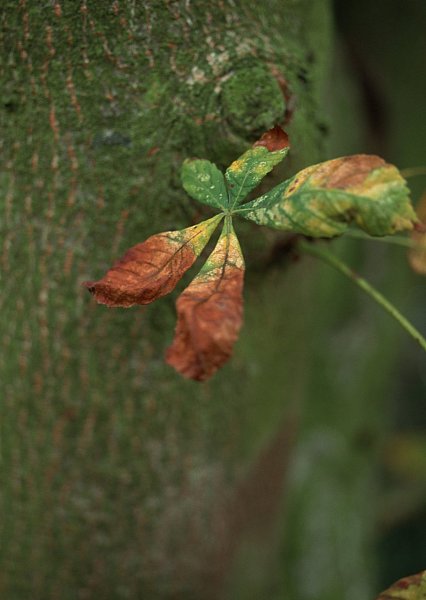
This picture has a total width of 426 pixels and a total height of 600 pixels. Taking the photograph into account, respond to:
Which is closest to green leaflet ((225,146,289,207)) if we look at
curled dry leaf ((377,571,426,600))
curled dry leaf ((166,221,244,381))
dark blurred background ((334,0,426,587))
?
curled dry leaf ((166,221,244,381))

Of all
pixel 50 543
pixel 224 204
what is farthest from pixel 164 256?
pixel 50 543

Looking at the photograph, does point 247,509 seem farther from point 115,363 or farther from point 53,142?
point 53,142

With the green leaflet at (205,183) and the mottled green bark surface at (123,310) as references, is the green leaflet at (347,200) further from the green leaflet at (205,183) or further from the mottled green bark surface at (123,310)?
the mottled green bark surface at (123,310)

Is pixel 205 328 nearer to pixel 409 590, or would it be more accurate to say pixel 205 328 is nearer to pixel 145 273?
pixel 145 273

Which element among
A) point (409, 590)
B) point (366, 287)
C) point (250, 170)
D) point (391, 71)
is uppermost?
point (391, 71)

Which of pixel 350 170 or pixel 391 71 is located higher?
pixel 391 71

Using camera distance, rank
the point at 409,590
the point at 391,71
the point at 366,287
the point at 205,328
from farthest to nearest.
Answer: the point at 391,71 → the point at 366,287 → the point at 409,590 → the point at 205,328

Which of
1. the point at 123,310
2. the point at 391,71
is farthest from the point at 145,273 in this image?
the point at 391,71
